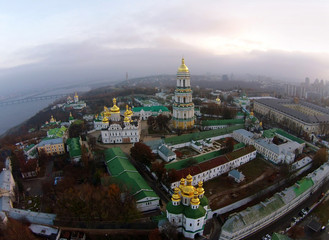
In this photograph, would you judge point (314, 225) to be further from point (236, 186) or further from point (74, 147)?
point (74, 147)

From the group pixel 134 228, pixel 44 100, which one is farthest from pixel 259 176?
pixel 44 100

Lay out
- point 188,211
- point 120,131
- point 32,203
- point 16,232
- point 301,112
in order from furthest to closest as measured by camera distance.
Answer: point 301,112
point 120,131
point 32,203
point 188,211
point 16,232

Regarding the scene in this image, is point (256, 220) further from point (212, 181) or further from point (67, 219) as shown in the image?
point (67, 219)

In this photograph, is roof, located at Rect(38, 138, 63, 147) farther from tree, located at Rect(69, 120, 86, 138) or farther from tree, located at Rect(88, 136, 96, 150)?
tree, located at Rect(69, 120, 86, 138)

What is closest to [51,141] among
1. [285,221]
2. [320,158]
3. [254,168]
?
[254,168]

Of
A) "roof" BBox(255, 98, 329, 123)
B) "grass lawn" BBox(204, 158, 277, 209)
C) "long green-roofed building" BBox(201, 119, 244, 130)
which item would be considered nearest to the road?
"grass lawn" BBox(204, 158, 277, 209)

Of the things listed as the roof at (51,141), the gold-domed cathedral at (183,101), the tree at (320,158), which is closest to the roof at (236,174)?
the tree at (320,158)

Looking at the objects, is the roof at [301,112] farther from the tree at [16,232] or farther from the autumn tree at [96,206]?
the tree at [16,232]
